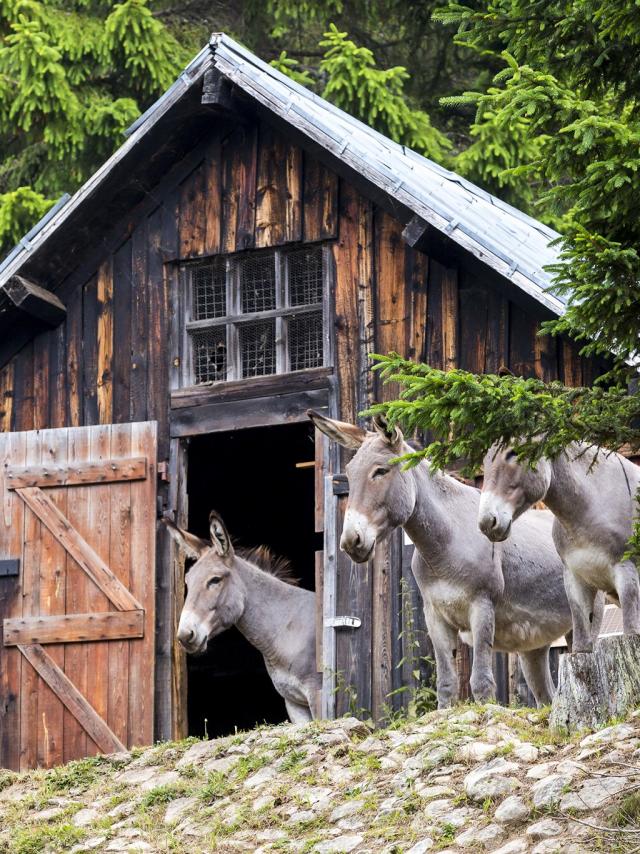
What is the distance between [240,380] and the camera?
13109mm

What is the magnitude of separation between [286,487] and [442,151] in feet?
19.1

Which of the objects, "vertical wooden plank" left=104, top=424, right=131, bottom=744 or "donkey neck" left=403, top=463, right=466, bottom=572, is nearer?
"donkey neck" left=403, top=463, right=466, bottom=572

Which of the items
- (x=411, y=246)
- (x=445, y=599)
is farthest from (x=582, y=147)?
(x=411, y=246)

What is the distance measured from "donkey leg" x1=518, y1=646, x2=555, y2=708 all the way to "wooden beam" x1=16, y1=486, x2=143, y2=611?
324 centimetres

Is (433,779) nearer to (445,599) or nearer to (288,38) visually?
(445,599)

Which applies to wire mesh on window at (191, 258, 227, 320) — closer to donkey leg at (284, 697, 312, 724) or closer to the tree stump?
donkey leg at (284, 697, 312, 724)

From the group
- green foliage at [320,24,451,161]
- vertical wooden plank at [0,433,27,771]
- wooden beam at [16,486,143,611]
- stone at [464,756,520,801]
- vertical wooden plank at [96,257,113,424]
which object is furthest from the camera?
green foliage at [320,24,451,161]

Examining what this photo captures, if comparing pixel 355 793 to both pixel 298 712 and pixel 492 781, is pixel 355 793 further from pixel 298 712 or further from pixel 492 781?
pixel 298 712

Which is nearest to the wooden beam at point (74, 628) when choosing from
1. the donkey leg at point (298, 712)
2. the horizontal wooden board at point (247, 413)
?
the donkey leg at point (298, 712)

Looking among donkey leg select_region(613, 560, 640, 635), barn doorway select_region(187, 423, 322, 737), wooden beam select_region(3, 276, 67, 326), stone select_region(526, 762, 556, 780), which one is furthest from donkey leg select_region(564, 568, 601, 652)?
barn doorway select_region(187, 423, 322, 737)

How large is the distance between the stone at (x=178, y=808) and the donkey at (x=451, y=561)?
185 cm

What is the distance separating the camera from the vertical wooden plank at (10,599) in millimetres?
12891

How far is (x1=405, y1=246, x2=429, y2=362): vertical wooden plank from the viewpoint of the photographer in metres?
12.6

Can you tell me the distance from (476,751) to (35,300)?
646 cm
